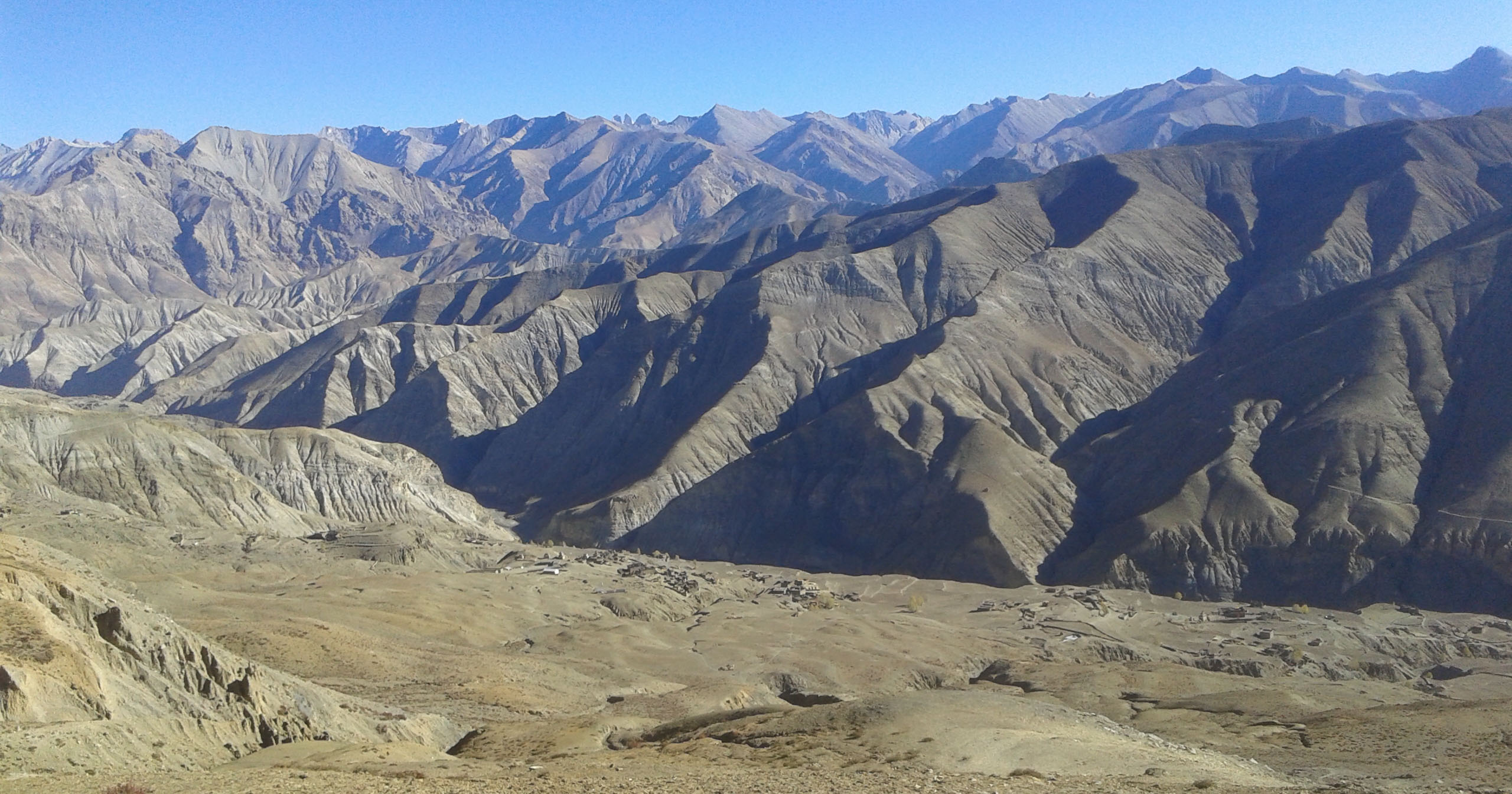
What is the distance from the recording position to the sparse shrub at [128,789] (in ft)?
79.9

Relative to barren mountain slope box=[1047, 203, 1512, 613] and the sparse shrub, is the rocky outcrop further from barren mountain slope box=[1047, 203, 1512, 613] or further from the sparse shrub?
barren mountain slope box=[1047, 203, 1512, 613]

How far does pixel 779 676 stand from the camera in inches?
2689

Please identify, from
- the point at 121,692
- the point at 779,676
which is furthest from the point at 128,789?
the point at 779,676

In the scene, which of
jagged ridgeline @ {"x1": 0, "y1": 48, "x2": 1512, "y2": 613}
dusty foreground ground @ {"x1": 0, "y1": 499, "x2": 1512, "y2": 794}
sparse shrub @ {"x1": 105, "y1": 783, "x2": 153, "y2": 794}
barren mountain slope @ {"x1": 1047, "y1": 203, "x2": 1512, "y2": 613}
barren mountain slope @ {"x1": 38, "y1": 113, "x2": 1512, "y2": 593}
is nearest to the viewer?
sparse shrub @ {"x1": 105, "y1": 783, "x2": 153, "y2": 794}

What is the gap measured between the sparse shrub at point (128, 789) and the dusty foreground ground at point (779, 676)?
1.69 ft

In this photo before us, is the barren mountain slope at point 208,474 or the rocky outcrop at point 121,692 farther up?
the barren mountain slope at point 208,474

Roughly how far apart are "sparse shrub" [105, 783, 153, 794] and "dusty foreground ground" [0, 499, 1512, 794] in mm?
514

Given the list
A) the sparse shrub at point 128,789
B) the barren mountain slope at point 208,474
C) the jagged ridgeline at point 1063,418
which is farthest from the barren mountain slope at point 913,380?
the sparse shrub at point 128,789

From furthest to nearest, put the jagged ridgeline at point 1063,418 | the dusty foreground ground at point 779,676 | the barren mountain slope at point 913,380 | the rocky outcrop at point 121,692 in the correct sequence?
1. the barren mountain slope at point 913,380
2. the jagged ridgeline at point 1063,418
3. the dusty foreground ground at point 779,676
4. the rocky outcrop at point 121,692

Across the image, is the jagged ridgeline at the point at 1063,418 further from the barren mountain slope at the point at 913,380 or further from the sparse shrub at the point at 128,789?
the sparse shrub at the point at 128,789

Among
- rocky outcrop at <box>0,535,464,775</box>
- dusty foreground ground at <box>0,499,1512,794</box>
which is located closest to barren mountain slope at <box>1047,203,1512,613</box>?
dusty foreground ground at <box>0,499,1512,794</box>

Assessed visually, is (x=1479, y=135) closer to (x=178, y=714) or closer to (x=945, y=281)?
(x=945, y=281)

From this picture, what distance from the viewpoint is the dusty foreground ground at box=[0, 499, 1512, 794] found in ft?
108

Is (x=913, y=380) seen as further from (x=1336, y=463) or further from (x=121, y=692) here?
(x=121, y=692)
